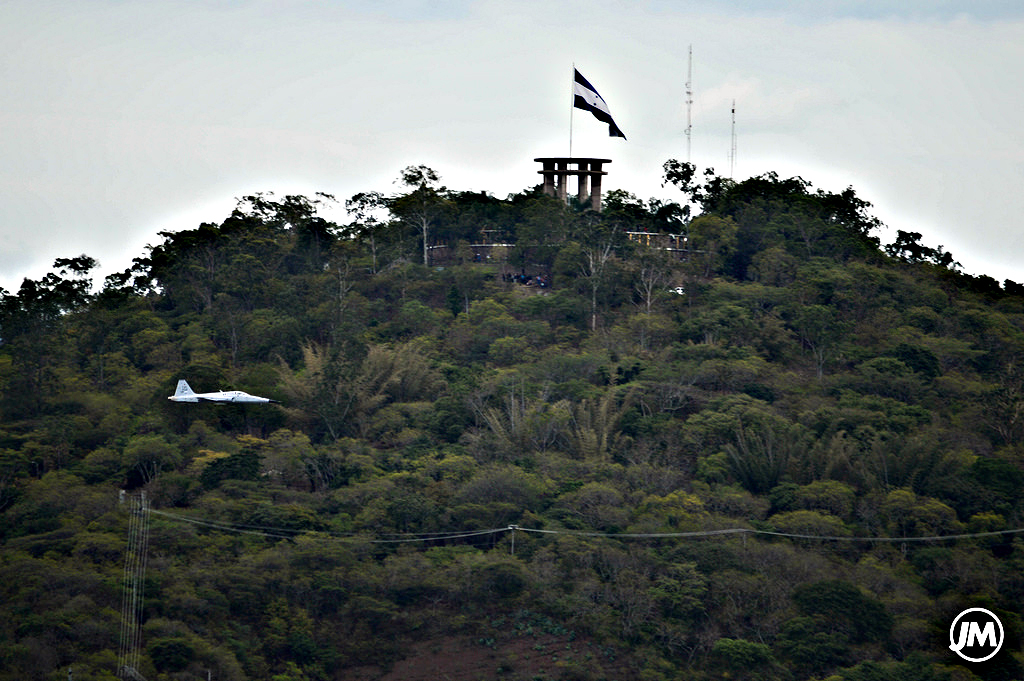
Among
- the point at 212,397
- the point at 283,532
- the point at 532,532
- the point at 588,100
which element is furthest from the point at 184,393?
the point at 588,100

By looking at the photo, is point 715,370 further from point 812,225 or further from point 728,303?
point 812,225

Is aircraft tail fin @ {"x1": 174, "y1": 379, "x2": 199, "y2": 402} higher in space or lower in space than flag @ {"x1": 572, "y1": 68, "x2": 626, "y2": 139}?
lower

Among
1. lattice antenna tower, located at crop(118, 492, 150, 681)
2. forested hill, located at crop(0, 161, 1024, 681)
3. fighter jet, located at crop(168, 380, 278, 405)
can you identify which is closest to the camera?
lattice antenna tower, located at crop(118, 492, 150, 681)

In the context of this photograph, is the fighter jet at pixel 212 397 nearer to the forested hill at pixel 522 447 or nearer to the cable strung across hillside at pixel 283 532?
the forested hill at pixel 522 447

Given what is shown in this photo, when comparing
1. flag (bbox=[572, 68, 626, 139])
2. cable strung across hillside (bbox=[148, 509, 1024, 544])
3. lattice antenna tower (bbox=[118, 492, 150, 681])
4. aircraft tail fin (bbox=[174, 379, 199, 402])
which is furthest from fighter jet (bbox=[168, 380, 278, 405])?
flag (bbox=[572, 68, 626, 139])
